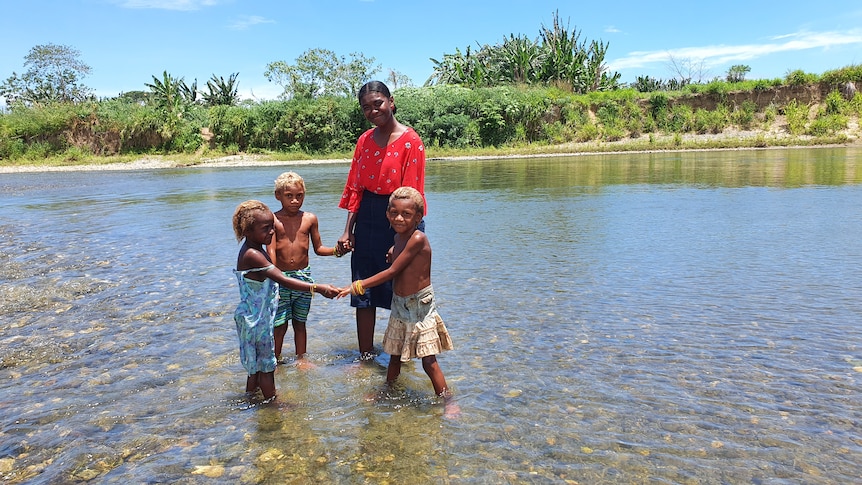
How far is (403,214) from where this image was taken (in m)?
Result: 3.43

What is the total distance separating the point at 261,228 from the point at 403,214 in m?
0.75

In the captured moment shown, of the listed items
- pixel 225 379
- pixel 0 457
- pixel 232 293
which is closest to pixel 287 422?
pixel 225 379

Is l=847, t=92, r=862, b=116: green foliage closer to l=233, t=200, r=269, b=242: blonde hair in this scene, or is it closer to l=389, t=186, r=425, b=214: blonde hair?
l=389, t=186, r=425, b=214: blonde hair

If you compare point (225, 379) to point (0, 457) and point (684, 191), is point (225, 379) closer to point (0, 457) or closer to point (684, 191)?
point (0, 457)

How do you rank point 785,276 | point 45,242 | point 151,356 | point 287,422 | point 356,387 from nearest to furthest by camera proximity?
1. point 287,422
2. point 356,387
3. point 151,356
4. point 785,276
5. point 45,242

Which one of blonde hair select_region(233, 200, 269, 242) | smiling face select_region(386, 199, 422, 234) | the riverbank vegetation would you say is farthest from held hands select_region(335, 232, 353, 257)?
the riverbank vegetation

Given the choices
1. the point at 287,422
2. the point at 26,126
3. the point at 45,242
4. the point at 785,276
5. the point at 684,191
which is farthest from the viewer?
the point at 26,126

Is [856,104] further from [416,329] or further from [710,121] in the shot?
[416,329]

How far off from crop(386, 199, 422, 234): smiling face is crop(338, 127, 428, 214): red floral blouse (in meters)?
0.38

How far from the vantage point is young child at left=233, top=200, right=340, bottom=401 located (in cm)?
336

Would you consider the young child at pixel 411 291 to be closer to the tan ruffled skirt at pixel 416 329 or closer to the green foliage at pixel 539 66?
the tan ruffled skirt at pixel 416 329

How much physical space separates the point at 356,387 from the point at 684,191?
12.0 meters

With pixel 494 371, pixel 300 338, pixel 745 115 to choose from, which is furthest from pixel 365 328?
pixel 745 115

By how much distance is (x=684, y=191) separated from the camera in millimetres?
13938
